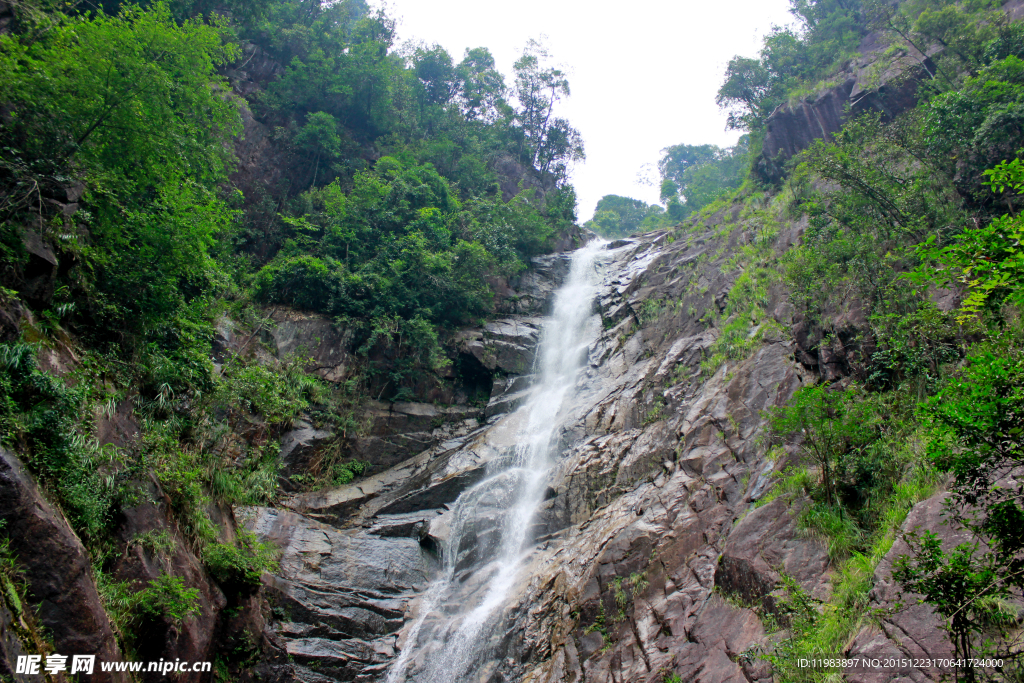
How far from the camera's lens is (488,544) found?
42.4 feet

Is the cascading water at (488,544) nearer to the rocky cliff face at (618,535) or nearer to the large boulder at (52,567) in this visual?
the rocky cliff face at (618,535)

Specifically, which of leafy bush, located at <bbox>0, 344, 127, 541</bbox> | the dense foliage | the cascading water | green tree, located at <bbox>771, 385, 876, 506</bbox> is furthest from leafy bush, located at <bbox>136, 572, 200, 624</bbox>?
green tree, located at <bbox>771, 385, 876, 506</bbox>

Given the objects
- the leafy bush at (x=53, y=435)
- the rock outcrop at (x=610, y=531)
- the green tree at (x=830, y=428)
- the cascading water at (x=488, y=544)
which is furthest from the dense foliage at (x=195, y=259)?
the green tree at (x=830, y=428)

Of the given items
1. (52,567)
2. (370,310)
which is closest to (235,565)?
(52,567)

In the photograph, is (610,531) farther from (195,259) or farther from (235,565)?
(195,259)

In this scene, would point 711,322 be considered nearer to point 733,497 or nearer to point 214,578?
point 733,497

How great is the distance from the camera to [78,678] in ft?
19.5

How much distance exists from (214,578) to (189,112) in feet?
38.0

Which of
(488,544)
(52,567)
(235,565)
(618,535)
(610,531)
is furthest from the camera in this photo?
(488,544)

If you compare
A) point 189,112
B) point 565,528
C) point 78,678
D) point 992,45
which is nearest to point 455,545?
point 565,528

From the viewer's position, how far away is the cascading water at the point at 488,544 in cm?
1046

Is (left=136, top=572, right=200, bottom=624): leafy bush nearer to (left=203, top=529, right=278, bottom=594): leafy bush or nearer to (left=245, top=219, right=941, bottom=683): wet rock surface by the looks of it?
(left=203, top=529, right=278, bottom=594): leafy bush

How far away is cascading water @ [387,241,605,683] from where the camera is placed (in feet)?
34.3

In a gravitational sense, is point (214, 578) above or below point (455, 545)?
above
